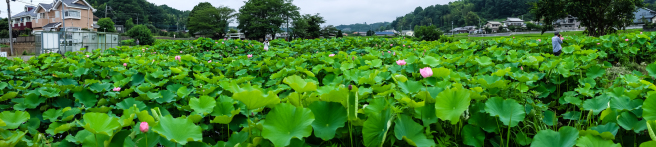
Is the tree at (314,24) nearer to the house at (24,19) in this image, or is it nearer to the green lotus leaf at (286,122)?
the house at (24,19)

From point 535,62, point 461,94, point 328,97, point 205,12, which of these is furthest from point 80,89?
point 205,12

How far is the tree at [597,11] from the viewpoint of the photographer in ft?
44.8

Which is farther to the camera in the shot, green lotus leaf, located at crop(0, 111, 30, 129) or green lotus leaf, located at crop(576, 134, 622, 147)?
green lotus leaf, located at crop(0, 111, 30, 129)

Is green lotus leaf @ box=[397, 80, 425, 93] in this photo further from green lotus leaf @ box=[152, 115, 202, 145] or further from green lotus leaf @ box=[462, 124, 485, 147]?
green lotus leaf @ box=[152, 115, 202, 145]

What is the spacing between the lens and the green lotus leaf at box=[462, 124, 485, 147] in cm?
118

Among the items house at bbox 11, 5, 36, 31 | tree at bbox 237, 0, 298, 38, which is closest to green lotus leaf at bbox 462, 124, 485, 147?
tree at bbox 237, 0, 298, 38

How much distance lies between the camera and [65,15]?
2934 centimetres

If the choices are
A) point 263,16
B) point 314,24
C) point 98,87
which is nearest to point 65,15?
point 263,16

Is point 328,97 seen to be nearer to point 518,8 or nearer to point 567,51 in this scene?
point 567,51

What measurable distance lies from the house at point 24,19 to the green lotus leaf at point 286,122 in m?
43.2

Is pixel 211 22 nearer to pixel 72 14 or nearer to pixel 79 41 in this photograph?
pixel 72 14

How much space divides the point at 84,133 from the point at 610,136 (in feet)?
5.44

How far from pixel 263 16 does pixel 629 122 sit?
36.5 m

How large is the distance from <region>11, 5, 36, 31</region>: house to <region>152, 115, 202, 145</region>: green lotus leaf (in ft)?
141
